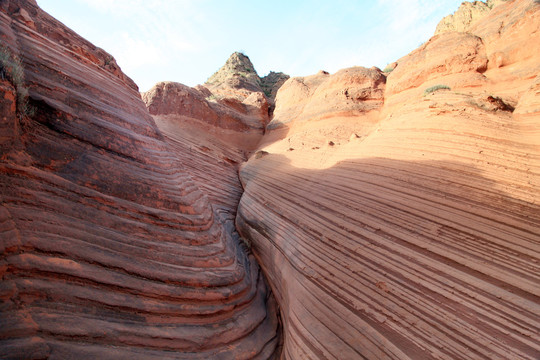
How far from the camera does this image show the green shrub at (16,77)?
7.09ft

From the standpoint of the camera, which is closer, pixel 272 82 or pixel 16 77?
pixel 16 77

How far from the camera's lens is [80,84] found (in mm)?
3357

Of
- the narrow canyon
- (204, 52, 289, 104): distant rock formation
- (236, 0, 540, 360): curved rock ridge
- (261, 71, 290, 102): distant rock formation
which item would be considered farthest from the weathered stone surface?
(261, 71, 290, 102): distant rock formation

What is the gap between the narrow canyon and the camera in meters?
1.85

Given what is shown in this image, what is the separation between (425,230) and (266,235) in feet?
8.44

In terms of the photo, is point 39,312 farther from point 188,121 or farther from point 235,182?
point 188,121

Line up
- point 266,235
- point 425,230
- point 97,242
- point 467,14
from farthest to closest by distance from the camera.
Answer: point 467,14, point 266,235, point 425,230, point 97,242

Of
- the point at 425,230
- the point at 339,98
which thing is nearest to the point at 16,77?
the point at 425,230

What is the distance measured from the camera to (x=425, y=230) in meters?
2.56

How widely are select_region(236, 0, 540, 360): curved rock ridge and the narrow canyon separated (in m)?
0.02

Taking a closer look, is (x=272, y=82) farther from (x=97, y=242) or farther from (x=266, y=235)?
(x=97, y=242)

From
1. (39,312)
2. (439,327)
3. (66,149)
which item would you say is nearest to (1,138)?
(66,149)

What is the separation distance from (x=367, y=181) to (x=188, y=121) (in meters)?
7.98

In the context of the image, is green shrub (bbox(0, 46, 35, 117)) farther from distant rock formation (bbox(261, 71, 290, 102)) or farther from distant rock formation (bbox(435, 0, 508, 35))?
distant rock formation (bbox(261, 71, 290, 102))
